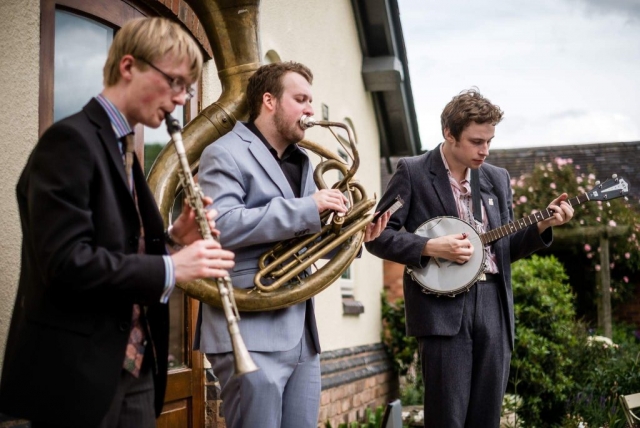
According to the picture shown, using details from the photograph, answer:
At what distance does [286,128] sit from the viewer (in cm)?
350

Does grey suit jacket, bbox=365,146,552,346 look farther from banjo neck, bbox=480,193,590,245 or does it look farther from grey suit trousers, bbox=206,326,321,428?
grey suit trousers, bbox=206,326,321,428

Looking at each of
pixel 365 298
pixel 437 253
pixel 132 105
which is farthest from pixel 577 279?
pixel 132 105

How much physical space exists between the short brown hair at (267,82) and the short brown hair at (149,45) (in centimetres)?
112

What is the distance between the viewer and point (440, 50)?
1316cm

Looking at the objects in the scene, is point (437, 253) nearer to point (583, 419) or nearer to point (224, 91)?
point (224, 91)

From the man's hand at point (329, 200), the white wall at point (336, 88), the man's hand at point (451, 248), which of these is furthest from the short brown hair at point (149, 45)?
the white wall at point (336, 88)

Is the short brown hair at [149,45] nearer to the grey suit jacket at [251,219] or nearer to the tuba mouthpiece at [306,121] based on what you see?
the grey suit jacket at [251,219]

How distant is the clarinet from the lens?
8.13 ft

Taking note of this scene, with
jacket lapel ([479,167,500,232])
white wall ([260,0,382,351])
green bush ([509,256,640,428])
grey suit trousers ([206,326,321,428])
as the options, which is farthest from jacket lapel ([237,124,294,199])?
green bush ([509,256,640,428])

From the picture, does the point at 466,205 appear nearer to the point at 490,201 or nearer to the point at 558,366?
the point at 490,201

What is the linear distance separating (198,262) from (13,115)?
1738 mm

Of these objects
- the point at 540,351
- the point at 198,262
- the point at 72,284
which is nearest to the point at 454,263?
the point at 198,262

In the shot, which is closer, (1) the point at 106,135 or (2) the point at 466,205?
(1) the point at 106,135

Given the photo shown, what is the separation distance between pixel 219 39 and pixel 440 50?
956cm
